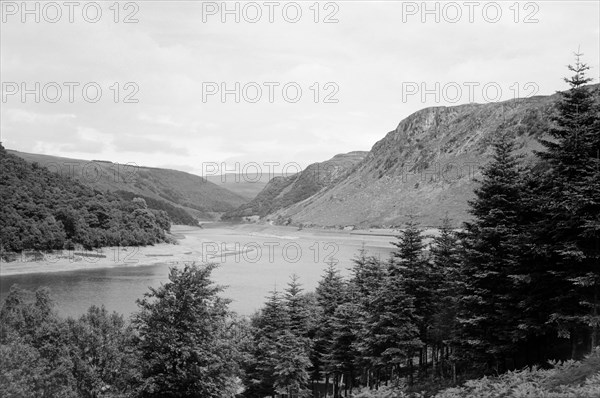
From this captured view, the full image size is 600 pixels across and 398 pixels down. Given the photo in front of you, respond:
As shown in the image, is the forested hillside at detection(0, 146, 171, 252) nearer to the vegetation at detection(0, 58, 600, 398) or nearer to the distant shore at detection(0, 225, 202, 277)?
the distant shore at detection(0, 225, 202, 277)

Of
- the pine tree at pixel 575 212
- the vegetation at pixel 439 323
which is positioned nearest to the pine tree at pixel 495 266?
the vegetation at pixel 439 323

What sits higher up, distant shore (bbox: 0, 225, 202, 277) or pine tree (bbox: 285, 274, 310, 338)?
pine tree (bbox: 285, 274, 310, 338)

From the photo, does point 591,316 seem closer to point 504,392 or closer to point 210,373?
point 504,392

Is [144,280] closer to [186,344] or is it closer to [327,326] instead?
[327,326]

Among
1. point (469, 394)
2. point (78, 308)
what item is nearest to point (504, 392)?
point (469, 394)

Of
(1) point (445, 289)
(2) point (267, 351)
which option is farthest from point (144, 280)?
(1) point (445, 289)

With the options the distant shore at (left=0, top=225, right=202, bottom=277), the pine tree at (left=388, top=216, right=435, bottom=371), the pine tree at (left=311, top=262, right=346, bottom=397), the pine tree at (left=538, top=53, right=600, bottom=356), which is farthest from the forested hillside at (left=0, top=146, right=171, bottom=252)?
the pine tree at (left=538, top=53, right=600, bottom=356)
